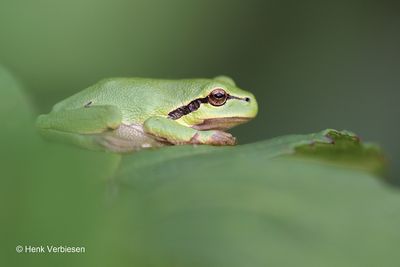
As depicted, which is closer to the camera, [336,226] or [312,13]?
[336,226]

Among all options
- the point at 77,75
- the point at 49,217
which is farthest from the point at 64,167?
the point at 77,75

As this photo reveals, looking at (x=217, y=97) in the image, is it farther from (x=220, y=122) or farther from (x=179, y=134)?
(x=179, y=134)

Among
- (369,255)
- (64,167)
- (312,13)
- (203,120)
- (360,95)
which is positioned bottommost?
(369,255)

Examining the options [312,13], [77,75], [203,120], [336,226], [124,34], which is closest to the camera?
[336,226]

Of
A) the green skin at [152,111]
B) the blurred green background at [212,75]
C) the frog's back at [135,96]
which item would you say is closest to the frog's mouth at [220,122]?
the green skin at [152,111]

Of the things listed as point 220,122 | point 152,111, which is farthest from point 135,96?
point 220,122

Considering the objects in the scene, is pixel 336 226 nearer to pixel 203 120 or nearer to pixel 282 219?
pixel 282 219
